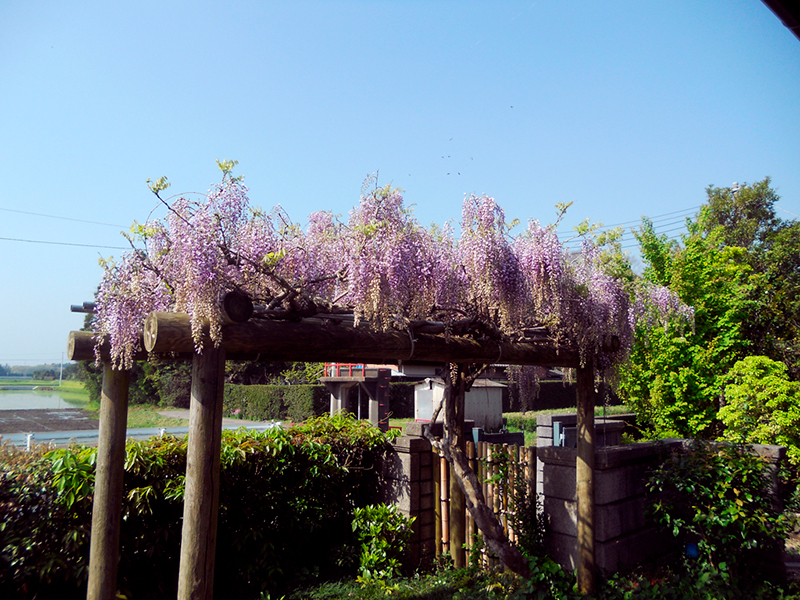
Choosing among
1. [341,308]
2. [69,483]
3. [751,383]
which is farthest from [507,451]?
[751,383]

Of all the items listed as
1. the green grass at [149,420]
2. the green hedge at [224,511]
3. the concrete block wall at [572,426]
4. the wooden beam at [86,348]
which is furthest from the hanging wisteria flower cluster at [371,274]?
the green grass at [149,420]

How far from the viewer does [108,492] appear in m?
3.43

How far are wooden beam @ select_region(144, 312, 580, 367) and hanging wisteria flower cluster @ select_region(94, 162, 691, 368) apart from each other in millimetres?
85

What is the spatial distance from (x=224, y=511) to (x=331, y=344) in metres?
1.98

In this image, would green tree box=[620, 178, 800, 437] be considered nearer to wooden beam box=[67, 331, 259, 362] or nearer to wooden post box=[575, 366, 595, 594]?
wooden post box=[575, 366, 595, 594]

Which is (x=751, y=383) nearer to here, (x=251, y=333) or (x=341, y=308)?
(x=341, y=308)

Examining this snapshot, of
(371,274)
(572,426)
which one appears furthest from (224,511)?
(572,426)

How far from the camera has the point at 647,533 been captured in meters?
4.51

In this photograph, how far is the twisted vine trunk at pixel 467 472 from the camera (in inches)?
158

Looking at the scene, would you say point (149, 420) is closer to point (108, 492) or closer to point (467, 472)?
point (108, 492)

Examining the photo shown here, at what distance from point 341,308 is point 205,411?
112cm

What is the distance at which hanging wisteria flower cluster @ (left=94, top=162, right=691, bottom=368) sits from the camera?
2977 millimetres

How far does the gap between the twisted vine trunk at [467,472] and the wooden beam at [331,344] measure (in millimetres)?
496

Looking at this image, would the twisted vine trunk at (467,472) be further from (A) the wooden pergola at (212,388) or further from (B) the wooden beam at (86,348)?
(B) the wooden beam at (86,348)
